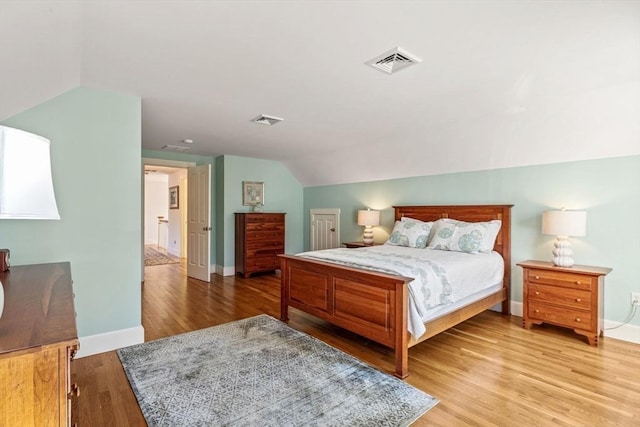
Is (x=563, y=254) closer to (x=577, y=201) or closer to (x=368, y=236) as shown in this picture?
(x=577, y=201)

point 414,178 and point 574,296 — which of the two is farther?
point 414,178

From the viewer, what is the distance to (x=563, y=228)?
2.99 meters

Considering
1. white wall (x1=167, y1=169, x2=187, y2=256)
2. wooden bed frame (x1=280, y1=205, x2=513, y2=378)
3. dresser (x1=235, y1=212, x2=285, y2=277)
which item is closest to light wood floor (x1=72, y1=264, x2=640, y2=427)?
wooden bed frame (x1=280, y1=205, x2=513, y2=378)

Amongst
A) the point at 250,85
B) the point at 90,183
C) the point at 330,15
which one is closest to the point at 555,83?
the point at 330,15

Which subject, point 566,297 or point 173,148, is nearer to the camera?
point 566,297

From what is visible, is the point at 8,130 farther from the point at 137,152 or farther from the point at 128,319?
the point at 128,319

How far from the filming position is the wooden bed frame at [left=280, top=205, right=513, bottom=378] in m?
2.34

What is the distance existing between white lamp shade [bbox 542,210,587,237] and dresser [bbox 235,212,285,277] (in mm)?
Result: 3880

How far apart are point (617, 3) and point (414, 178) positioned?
3202mm

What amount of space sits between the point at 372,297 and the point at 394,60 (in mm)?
1742

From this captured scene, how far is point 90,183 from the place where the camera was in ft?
Answer: 8.69

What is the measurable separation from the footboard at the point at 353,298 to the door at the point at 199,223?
2102 millimetres

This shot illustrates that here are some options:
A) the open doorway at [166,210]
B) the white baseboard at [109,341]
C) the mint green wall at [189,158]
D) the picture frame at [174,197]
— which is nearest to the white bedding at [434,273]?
the white baseboard at [109,341]

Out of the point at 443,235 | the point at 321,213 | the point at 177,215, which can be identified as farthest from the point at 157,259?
the point at 443,235
